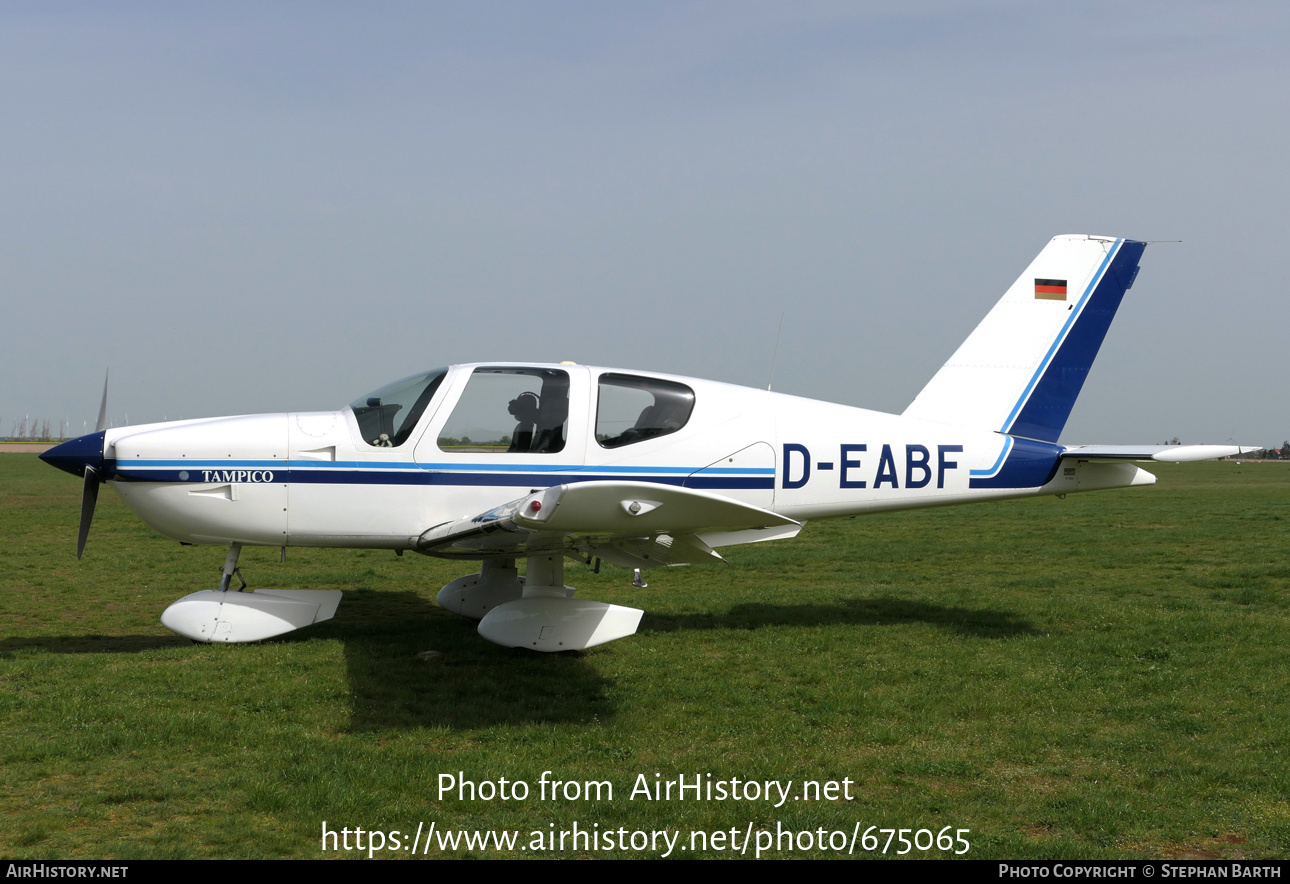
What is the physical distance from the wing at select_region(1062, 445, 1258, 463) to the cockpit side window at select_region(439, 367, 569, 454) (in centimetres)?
445

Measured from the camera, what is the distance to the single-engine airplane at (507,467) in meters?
6.80

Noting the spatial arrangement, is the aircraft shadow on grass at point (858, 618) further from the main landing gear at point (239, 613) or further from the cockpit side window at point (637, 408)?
the main landing gear at point (239, 613)

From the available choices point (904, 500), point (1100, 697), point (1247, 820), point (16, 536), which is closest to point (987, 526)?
point (904, 500)

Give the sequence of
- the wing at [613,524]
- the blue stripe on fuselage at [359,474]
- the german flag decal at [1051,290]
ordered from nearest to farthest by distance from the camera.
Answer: the wing at [613,524], the blue stripe on fuselage at [359,474], the german flag decal at [1051,290]

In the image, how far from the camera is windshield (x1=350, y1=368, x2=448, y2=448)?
6988 mm

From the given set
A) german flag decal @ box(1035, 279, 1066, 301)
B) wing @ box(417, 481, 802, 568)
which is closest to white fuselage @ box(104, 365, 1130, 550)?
wing @ box(417, 481, 802, 568)

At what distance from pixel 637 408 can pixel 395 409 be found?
6.08 ft

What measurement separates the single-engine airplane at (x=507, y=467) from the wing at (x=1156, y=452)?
0.9 inches

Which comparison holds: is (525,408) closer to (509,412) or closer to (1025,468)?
(509,412)

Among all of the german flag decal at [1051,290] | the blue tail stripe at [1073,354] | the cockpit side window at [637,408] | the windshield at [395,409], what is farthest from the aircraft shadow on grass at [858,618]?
the german flag decal at [1051,290]

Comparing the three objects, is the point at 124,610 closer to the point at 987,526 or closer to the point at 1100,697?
the point at 1100,697

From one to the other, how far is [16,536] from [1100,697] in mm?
16012

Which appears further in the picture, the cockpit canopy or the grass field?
the cockpit canopy

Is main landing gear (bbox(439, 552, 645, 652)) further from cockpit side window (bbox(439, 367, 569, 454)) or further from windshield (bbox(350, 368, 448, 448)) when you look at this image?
windshield (bbox(350, 368, 448, 448))
